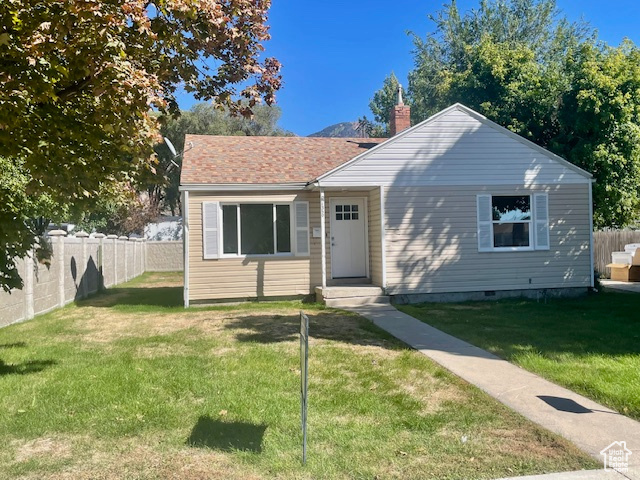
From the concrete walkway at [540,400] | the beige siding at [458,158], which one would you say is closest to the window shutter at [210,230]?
the beige siding at [458,158]

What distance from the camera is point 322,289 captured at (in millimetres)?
12297

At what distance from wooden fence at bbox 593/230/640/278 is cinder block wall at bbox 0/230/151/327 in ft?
59.1

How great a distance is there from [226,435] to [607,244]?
18997 mm

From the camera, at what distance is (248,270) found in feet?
41.8

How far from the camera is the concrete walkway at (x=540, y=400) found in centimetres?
414

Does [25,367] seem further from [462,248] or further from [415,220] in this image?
[462,248]

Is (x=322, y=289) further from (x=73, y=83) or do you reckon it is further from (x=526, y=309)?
(x=73, y=83)

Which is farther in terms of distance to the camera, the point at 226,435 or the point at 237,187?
the point at 237,187

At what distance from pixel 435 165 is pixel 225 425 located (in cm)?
985

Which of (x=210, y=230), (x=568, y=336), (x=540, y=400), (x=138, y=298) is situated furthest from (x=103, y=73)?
(x=138, y=298)

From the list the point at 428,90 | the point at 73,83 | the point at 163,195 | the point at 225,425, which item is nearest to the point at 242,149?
the point at 73,83

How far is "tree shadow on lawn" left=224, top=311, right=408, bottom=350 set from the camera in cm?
812

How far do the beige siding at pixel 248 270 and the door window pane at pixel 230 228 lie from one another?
0.26m

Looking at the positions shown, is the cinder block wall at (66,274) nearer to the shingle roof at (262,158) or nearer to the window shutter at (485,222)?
the shingle roof at (262,158)
